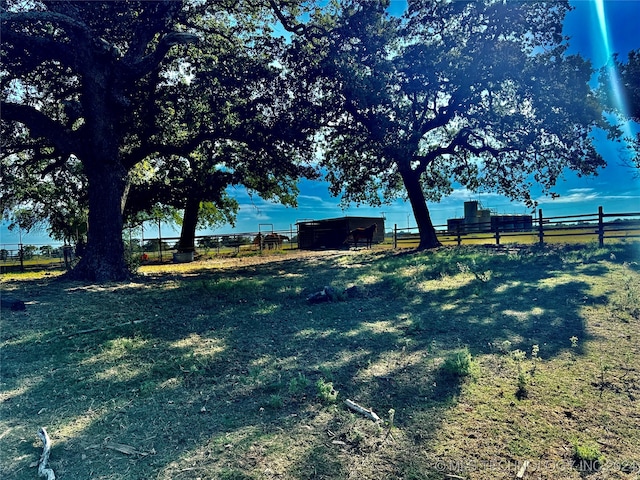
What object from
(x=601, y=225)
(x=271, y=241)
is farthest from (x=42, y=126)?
(x=271, y=241)

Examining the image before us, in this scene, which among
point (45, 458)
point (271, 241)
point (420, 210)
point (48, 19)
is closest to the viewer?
point (45, 458)

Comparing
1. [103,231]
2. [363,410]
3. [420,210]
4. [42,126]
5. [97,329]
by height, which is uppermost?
[42,126]

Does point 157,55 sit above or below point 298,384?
above

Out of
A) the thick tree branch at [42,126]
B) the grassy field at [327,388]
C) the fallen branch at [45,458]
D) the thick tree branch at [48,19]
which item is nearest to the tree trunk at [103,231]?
the thick tree branch at [42,126]

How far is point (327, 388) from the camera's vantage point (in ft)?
11.1

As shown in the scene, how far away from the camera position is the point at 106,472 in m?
2.48

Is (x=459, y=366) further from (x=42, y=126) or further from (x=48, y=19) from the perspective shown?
(x=42, y=126)

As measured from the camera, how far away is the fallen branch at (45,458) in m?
2.43

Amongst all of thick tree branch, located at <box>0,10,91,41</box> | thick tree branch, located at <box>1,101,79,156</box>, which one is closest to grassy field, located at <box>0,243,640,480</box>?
thick tree branch, located at <box>1,101,79,156</box>

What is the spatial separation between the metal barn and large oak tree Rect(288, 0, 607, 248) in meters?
14.7

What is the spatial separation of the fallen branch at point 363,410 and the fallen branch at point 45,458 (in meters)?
2.14

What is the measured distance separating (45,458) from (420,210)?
19.0m

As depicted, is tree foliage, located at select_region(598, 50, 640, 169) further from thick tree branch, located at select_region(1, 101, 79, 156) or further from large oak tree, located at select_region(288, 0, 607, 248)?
thick tree branch, located at select_region(1, 101, 79, 156)

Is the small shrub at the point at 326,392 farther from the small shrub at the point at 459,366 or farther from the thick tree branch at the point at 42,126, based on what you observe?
the thick tree branch at the point at 42,126
